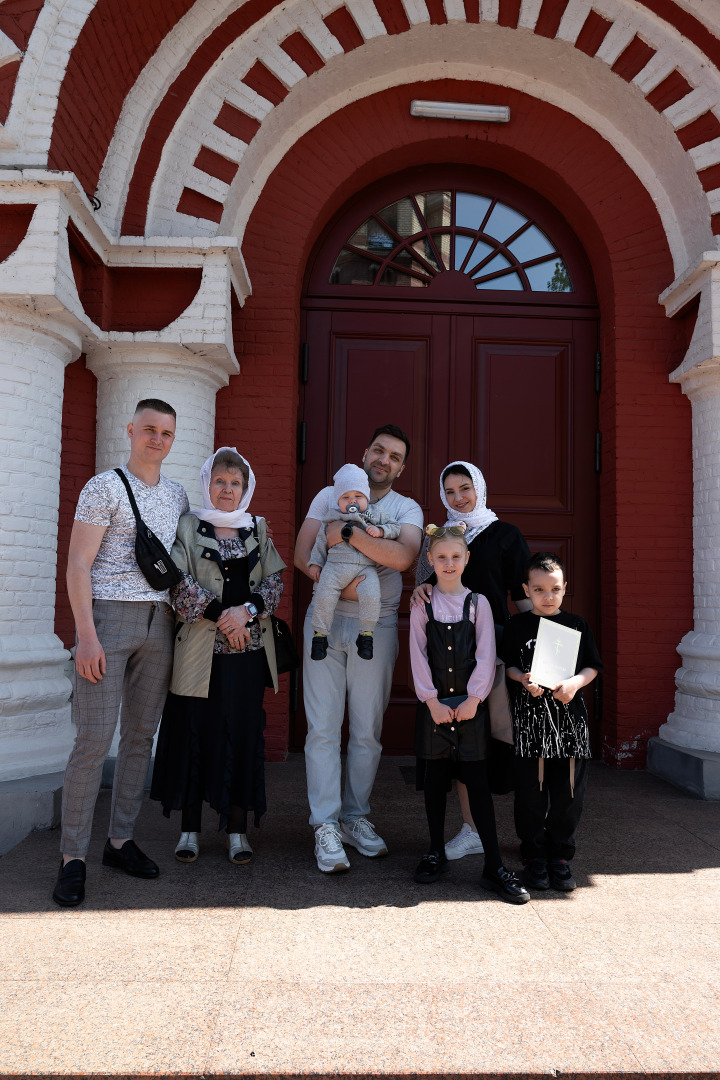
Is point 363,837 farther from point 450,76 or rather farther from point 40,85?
point 450,76

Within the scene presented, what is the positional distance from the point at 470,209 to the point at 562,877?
14.6 feet

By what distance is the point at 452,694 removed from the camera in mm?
3090

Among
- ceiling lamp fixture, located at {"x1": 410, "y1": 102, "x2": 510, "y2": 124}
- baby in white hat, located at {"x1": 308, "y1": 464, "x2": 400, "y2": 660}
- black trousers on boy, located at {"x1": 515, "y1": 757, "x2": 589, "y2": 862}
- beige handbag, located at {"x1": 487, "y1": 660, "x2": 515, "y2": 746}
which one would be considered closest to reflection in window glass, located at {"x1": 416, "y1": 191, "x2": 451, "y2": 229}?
ceiling lamp fixture, located at {"x1": 410, "y1": 102, "x2": 510, "y2": 124}

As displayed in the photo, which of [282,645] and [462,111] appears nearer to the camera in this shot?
[282,645]

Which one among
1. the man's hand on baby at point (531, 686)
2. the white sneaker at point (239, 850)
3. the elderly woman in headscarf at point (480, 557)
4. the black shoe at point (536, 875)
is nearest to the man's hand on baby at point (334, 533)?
the elderly woman in headscarf at point (480, 557)

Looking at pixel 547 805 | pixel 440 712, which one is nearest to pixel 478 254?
pixel 440 712

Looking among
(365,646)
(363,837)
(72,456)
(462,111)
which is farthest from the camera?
(462,111)

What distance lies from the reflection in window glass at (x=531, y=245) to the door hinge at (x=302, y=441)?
196 centimetres

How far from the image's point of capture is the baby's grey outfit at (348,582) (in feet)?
10.6

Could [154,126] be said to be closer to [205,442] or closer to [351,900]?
[205,442]

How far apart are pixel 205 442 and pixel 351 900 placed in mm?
2910

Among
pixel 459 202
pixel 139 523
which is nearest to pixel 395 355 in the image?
pixel 459 202

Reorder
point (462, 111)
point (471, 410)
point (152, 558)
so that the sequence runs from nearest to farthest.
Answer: point (152, 558)
point (462, 111)
point (471, 410)

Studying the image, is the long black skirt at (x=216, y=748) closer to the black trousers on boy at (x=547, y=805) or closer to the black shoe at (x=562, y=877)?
the black trousers on boy at (x=547, y=805)
